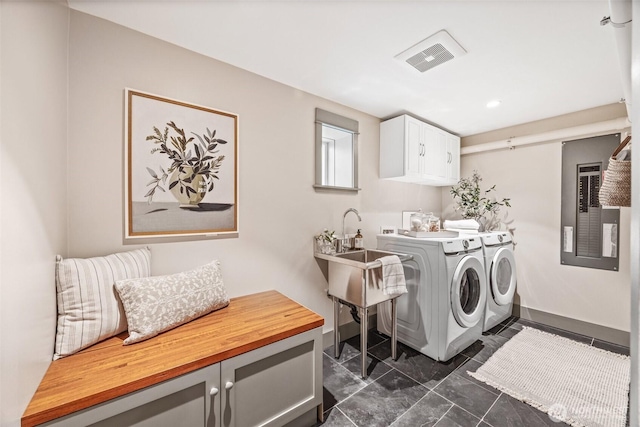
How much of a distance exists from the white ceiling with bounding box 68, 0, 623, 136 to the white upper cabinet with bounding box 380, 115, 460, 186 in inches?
15.3

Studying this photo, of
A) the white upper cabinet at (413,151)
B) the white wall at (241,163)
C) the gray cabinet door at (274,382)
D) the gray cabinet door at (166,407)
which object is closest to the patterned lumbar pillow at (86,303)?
the white wall at (241,163)

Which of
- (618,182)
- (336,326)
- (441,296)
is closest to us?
(618,182)

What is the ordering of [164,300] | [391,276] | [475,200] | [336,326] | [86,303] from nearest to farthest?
1. [86,303]
2. [164,300]
3. [391,276]
4. [336,326]
5. [475,200]

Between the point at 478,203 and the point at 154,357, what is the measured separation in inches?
145

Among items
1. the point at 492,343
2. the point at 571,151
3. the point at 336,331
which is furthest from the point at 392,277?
the point at 571,151

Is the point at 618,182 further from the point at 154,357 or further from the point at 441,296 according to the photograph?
the point at 154,357

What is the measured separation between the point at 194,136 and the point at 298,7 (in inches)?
40.8

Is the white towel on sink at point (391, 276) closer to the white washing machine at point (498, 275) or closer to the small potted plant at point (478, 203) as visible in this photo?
the white washing machine at point (498, 275)

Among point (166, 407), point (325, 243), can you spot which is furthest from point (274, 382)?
point (325, 243)

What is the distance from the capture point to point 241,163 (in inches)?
78.3

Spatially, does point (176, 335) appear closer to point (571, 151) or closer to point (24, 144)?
point (24, 144)

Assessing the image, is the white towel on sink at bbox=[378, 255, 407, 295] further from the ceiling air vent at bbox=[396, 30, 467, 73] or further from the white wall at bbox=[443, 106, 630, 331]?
the white wall at bbox=[443, 106, 630, 331]

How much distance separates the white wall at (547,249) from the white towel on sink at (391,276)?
213cm

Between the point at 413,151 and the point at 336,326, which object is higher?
the point at 413,151
